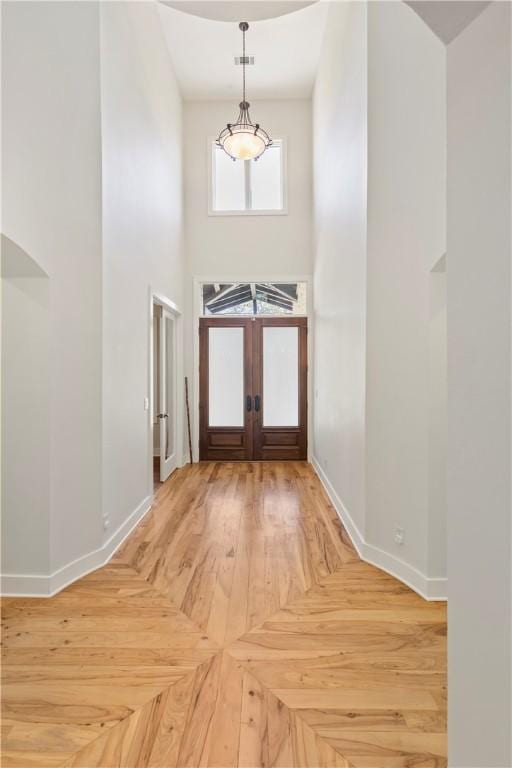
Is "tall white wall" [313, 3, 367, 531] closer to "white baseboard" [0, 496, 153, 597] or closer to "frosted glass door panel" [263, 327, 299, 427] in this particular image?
"frosted glass door panel" [263, 327, 299, 427]

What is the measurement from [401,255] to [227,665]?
8.79 feet

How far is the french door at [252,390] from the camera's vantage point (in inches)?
268

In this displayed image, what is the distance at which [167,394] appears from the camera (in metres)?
6.14

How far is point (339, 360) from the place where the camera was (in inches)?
173

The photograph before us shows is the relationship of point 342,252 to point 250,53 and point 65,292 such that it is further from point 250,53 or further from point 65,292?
point 250,53

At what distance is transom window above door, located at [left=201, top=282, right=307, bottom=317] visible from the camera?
6.82m

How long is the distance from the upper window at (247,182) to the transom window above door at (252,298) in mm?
1344

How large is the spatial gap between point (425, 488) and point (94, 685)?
211 centimetres

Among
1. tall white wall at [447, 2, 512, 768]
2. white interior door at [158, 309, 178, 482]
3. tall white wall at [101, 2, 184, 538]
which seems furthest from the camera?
white interior door at [158, 309, 178, 482]

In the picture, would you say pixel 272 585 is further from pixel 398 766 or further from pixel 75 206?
pixel 75 206

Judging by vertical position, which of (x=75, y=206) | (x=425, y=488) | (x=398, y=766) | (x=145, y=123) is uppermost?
(x=145, y=123)

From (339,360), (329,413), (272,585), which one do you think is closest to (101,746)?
(272,585)

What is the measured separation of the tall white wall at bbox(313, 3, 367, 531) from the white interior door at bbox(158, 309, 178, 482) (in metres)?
2.15

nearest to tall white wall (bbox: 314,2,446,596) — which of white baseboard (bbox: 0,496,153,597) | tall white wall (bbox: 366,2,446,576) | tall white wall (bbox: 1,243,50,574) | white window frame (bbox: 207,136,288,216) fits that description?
tall white wall (bbox: 366,2,446,576)
